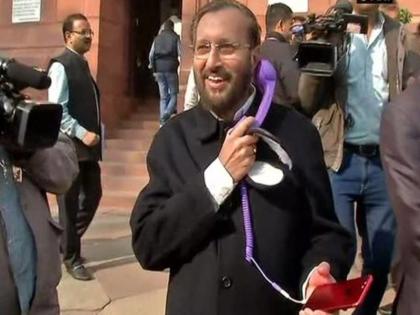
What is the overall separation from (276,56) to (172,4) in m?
9.85

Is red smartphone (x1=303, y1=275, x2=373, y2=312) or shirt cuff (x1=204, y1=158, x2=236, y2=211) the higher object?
shirt cuff (x1=204, y1=158, x2=236, y2=211)

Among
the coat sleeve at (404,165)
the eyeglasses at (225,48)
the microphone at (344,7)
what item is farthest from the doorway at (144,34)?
the coat sleeve at (404,165)

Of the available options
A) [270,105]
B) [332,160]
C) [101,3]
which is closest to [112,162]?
[101,3]

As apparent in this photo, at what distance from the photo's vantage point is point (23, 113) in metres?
2.40

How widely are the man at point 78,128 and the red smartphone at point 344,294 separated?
4283mm

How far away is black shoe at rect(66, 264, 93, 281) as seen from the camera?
6.62m

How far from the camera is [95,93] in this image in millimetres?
6871

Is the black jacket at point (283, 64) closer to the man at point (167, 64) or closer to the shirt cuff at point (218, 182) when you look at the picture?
the shirt cuff at point (218, 182)

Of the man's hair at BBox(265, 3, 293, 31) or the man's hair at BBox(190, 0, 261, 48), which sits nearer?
the man's hair at BBox(190, 0, 261, 48)

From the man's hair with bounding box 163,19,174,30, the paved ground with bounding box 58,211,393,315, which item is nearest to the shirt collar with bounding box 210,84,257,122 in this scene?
the paved ground with bounding box 58,211,393,315

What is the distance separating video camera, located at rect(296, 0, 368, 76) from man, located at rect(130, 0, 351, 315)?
127 centimetres

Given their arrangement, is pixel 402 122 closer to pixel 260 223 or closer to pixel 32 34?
pixel 260 223

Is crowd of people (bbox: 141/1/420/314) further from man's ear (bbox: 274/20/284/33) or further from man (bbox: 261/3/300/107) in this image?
man's ear (bbox: 274/20/284/33)

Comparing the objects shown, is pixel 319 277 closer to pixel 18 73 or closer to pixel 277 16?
pixel 18 73
